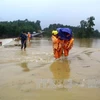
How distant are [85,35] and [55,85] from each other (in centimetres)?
5982

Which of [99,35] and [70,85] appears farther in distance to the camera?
[99,35]

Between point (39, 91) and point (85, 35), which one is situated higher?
point (39, 91)

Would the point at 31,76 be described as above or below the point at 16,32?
above

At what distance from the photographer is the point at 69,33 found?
12453mm

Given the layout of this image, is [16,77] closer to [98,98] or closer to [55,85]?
[55,85]

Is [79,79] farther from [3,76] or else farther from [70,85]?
[3,76]

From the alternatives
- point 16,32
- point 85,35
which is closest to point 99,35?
point 85,35

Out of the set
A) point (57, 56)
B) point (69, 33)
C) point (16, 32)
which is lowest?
point (16, 32)

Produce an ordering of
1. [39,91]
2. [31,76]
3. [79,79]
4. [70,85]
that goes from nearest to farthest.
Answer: [39,91]
[70,85]
[79,79]
[31,76]

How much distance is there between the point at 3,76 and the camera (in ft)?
25.9

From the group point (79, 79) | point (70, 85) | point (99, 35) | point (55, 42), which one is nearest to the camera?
point (70, 85)

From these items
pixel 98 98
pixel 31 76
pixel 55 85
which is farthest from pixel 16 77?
pixel 98 98

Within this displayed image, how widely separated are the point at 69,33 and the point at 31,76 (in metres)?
5.15

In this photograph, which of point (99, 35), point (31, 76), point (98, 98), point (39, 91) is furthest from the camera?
point (99, 35)
